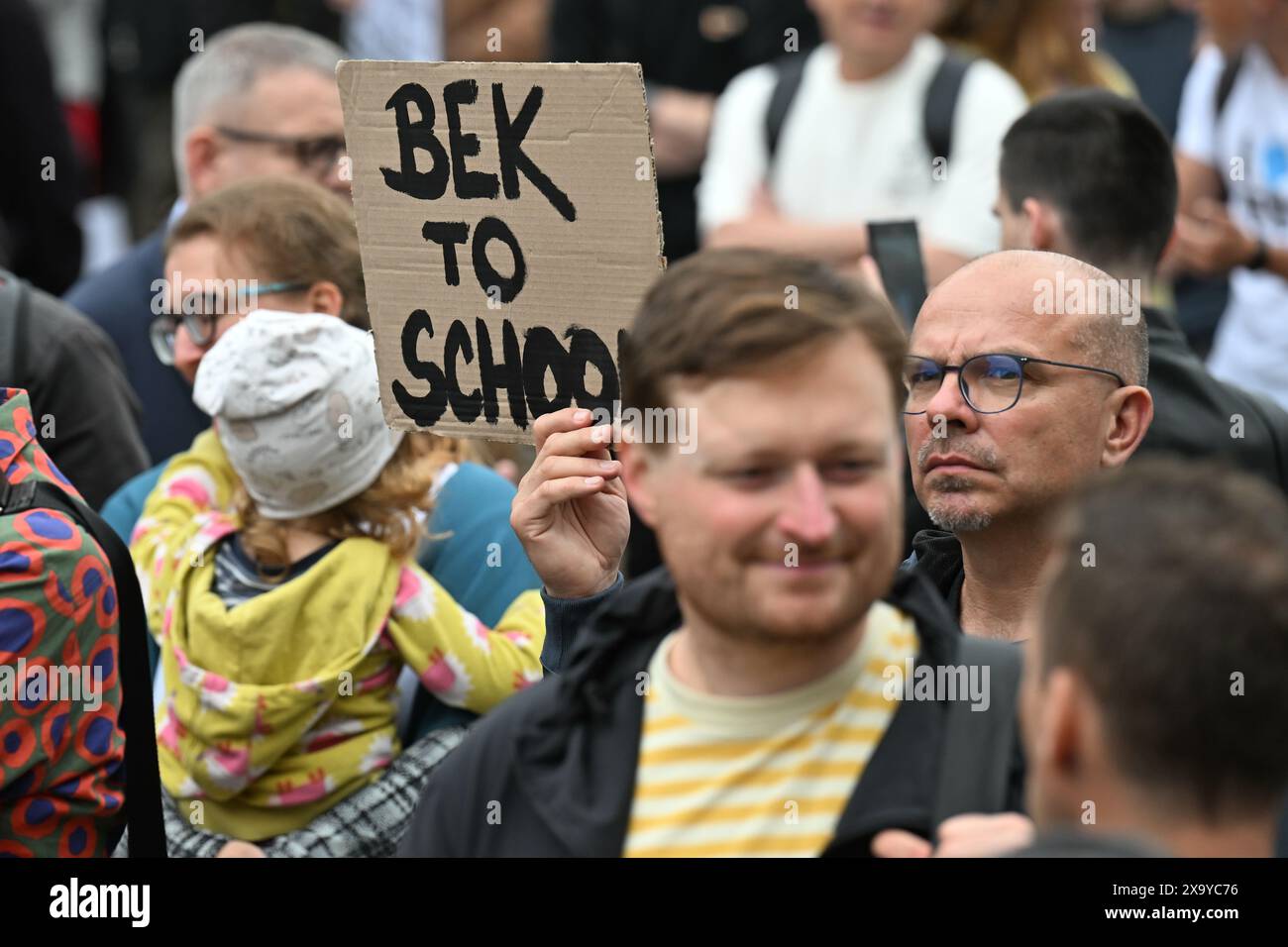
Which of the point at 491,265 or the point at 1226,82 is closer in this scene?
the point at 491,265

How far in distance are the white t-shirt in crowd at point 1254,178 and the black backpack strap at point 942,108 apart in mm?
1192

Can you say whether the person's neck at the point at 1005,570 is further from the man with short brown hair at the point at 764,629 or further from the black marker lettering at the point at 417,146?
the black marker lettering at the point at 417,146

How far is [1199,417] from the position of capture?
426 cm

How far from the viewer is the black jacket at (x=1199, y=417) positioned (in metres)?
4.22

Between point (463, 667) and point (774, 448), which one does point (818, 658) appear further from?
point (463, 667)

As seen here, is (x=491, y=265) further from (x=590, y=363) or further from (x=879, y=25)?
(x=879, y=25)

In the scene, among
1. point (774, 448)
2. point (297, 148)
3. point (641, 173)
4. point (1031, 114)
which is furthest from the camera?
point (297, 148)

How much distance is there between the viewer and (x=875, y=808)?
2291 mm

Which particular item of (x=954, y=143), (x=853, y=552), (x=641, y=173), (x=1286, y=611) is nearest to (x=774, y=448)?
(x=853, y=552)

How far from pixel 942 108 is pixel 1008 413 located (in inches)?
106

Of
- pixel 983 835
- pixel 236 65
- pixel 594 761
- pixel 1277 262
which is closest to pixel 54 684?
pixel 594 761

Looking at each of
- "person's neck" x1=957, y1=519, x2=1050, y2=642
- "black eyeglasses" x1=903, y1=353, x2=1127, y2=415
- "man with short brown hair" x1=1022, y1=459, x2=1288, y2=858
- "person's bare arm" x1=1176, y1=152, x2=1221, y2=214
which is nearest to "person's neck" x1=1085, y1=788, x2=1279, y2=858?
"man with short brown hair" x1=1022, y1=459, x2=1288, y2=858

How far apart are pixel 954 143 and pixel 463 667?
285cm

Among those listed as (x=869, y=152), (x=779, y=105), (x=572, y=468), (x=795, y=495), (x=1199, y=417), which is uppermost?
(x=779, y=105)
